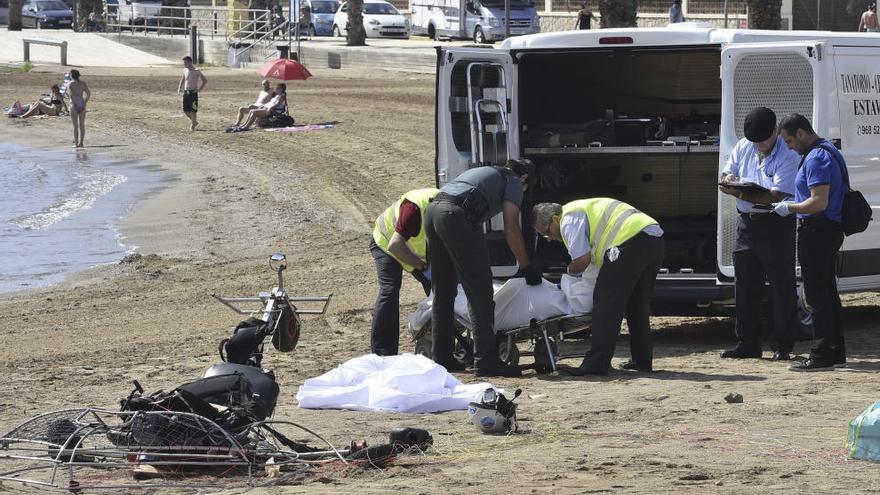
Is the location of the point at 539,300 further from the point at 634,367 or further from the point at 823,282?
the point at 823,282

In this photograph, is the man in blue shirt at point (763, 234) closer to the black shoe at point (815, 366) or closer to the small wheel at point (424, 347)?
the black shoe at point (815, 366)

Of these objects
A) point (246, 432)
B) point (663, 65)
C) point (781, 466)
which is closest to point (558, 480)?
point (781, 466)

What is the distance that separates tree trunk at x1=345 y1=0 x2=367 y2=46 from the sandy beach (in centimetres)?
1720

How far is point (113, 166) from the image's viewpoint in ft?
88.2

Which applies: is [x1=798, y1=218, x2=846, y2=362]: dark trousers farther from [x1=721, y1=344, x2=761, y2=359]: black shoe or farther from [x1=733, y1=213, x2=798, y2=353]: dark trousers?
[x1=721, y1=344, x2=761, y2=359]: black shoe

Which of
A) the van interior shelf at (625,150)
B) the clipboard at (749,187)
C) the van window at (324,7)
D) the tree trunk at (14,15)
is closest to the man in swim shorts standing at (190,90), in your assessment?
the van interior shelf at (625,150)

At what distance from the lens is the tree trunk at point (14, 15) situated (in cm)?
5431

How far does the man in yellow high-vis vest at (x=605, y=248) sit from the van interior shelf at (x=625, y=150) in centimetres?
217

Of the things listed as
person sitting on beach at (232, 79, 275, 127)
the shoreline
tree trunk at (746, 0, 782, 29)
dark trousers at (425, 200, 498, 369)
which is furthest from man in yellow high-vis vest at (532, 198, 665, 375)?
tree trunk at (746, 0, 782, 29)

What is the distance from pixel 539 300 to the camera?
396 inches

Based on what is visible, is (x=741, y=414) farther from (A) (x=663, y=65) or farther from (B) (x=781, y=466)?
(A) (x=663, y=65)

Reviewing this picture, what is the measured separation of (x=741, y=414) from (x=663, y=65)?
18.8 feet

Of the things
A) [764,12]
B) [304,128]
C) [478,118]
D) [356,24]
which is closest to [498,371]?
[478,118]

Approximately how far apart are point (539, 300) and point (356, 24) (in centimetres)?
3479
